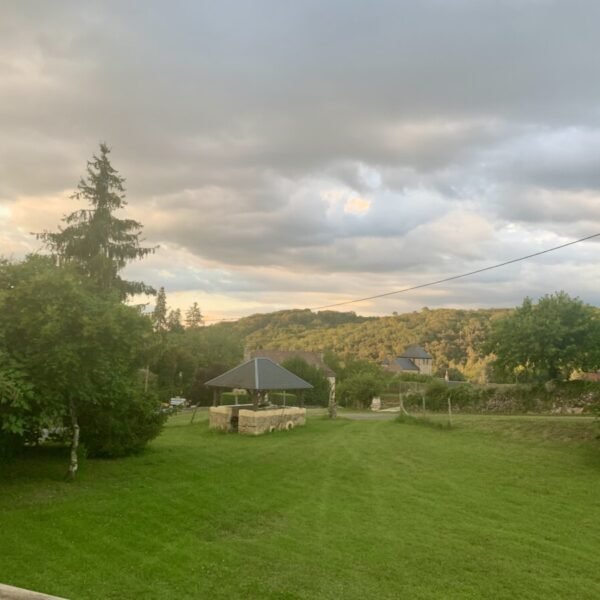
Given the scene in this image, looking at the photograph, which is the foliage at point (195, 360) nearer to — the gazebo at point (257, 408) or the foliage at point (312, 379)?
the foliage at point (312, 379)

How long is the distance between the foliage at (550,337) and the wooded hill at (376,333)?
5990 cm

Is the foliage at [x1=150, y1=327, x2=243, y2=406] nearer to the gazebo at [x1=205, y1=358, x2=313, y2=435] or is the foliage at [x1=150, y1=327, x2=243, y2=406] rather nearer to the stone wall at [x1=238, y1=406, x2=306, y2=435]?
the gazebo at [x1=205, y1=358, x2=313, y2=435]

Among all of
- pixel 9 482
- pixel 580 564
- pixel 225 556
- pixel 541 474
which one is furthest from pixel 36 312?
pixel 541 474

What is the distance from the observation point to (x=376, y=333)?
348ft

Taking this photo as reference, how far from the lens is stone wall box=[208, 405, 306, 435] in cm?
2209

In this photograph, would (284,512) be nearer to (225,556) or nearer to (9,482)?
(225,556)

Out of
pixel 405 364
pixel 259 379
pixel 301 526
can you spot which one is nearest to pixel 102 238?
pixel 259 379

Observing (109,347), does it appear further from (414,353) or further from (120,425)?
(414,353)

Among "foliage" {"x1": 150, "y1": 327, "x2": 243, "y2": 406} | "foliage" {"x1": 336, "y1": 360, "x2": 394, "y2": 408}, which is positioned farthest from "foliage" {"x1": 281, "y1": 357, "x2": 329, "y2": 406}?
"foliage" {"x1": 150, "y1": 327, "x2": 243, "y2": 406}

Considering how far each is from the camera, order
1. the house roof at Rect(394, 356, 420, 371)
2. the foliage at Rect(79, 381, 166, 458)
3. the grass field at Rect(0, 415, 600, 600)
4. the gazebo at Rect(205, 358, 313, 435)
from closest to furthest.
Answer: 1. the grass field at Rect(0, 415, 600, 600)
2. the foliage at Rect(79, 381, 166, 458)
3. the gazebo at Rect(205, 358, 313, 435)
4. the house roof at Rect(394, 356, 420, 371)

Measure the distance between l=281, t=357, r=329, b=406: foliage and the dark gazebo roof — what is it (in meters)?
22.4

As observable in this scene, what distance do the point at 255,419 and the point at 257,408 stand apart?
3.77 ft

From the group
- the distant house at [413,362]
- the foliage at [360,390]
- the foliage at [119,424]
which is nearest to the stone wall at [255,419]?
the foliage at [119,424]

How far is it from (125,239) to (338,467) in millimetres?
18661
